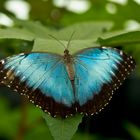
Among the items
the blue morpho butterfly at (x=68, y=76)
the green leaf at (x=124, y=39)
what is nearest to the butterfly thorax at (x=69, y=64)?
the blue morpho butterfly at (x=68, y=76)

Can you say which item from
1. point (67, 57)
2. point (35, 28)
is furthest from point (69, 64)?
point (35, 28)

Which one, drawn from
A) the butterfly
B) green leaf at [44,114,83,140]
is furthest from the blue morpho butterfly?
green leaf at [44,114,83,140]

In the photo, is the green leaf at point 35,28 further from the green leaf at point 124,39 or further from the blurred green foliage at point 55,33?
the green leaf at point 124,39

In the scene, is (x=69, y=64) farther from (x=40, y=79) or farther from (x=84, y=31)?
(x=84, y=31)

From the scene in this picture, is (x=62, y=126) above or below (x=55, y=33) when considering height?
below

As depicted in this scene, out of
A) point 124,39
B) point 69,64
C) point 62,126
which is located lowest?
point 62,126

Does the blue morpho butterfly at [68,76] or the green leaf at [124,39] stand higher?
the green leaf at [124,39]

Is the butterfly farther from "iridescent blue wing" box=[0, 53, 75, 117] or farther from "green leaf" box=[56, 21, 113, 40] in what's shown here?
"green leaf" box=[56, 21, 113, 40]
